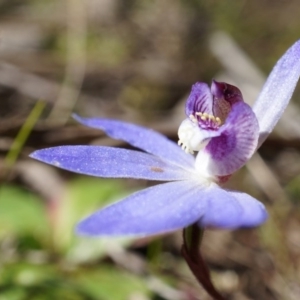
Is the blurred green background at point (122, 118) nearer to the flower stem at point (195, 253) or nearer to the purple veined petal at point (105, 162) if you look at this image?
the flower stem at point (195, 253)

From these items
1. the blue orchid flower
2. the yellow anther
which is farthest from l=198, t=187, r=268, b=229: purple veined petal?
the yellow anther

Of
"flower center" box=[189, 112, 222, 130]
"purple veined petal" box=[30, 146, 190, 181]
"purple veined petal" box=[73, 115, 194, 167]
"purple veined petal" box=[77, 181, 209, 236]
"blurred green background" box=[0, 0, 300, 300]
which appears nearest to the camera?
"purple veined petal" box=[77, 181, 209, 236]

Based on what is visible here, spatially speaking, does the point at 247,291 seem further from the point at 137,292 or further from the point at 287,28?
the point at 287,28

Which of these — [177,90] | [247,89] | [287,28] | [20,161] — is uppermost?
[287,28]

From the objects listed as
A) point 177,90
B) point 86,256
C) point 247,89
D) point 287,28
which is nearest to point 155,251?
point 86,256

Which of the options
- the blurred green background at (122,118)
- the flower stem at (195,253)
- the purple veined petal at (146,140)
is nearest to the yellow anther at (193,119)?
the purple veined petal at (146,140)

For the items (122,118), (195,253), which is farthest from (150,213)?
(122,118)

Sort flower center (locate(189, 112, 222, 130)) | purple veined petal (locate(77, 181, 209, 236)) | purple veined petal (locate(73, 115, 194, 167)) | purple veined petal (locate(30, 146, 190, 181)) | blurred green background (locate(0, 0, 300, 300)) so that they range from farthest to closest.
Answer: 1. blurred green background (locate(0, 0, 300, 300))
2. purple veined petal (locate(73, 115, 194, 167))
3. flower center (locate(189, 112, 222, 130))
4. purple veined petal (locate(30, 146, 190, 181))
5. purple veined petal (locate(77, 181, 209, 236))

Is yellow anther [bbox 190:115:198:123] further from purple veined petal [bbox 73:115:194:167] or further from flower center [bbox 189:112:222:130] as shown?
purple veined petal [bbox 73:115:194:167]
